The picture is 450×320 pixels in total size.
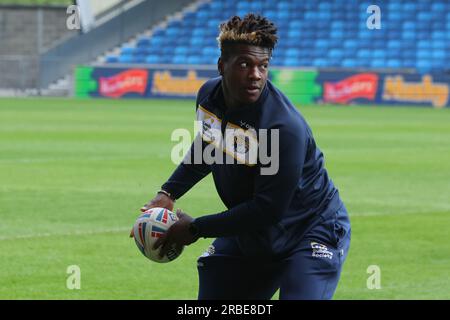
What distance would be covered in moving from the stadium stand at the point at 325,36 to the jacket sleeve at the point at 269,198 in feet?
127

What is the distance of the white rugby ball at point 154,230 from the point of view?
605 centimetres

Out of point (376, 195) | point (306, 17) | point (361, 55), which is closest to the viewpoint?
point (376, 195)

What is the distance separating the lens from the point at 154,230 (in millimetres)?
6059

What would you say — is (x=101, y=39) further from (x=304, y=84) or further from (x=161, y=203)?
(x=161, y=203)

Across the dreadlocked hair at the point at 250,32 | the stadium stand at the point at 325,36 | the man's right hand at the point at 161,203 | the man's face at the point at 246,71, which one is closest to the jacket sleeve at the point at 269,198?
the man's face at the point at 246,71

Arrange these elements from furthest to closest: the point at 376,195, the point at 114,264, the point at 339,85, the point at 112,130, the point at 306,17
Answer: the point at 306,17 < the point at 339,85 < the point at 112,130 < the point at 376,195 < the point at 114,264

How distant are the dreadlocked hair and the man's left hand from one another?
0.95 m

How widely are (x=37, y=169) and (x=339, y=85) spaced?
23.2 m

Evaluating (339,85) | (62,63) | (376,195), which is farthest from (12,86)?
(376,195)

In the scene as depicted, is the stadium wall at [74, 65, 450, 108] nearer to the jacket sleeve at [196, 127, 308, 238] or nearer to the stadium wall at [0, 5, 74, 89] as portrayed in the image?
the stadium wall at [0, 5, 74, 89]

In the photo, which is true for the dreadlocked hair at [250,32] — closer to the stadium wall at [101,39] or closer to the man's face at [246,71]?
the man's face at [246,71]

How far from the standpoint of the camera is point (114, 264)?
32.9ft

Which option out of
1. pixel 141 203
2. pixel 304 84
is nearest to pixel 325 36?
pixel 304 84
